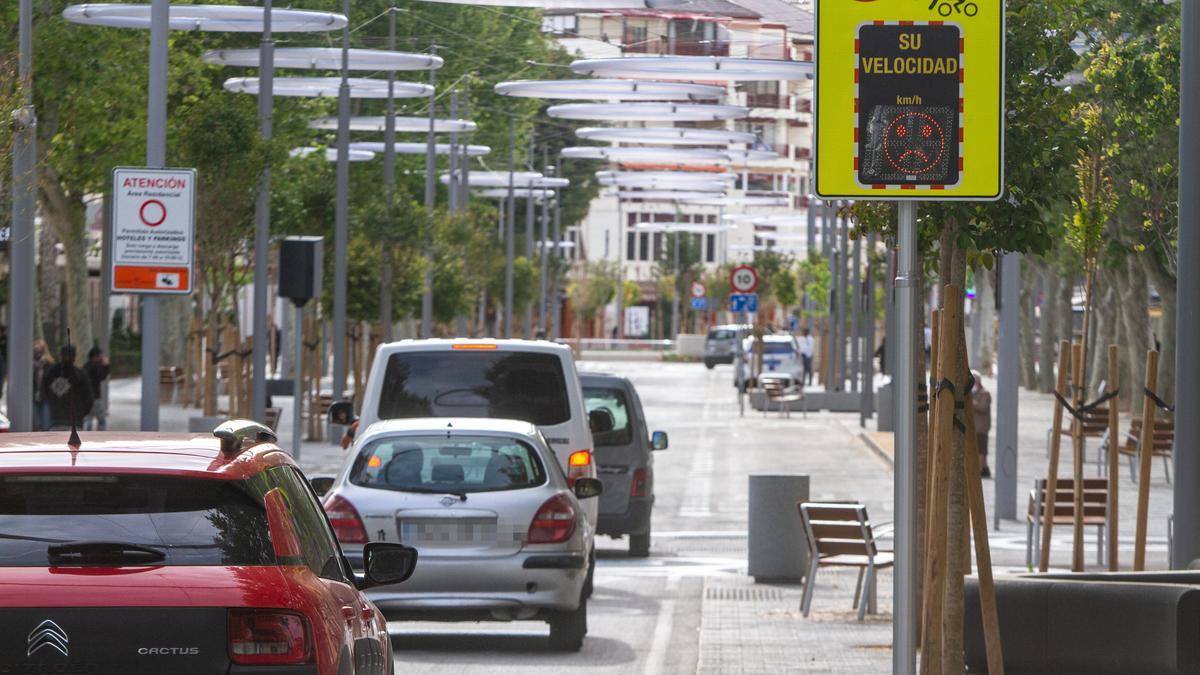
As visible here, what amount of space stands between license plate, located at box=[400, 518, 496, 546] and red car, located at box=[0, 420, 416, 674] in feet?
21.1

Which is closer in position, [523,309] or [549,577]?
[549,577]

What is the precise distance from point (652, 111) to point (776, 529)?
1132 inches

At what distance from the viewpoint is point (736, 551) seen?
21.4 meters

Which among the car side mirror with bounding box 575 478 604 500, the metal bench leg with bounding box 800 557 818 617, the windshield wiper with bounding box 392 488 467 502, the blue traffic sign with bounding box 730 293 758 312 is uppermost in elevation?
the blue traffic sign with bounding box 730 293 758 312

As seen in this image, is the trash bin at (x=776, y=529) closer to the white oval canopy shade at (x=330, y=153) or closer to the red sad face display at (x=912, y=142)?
the red sad face display at (x=912, y=142)

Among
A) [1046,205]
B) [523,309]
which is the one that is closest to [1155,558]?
[1046,205]

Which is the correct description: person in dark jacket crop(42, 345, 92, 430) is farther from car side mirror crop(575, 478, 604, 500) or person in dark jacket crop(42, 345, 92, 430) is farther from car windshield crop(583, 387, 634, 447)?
car side mirror crop(575, 478, 604, 500)

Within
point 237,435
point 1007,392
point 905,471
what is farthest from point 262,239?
point 237,435

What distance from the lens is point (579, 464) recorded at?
16438 mm

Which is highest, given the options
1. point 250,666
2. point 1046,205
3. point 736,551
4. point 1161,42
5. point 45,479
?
point 1161,42

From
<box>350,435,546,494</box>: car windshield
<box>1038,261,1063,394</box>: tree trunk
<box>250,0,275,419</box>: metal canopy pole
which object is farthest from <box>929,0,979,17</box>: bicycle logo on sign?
<box>1038,261,1063,394</box>: tree trunk

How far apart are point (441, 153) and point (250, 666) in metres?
60.4

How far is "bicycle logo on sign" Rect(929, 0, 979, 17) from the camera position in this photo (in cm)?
721

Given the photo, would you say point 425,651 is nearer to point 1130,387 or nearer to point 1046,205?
point 1046,205
